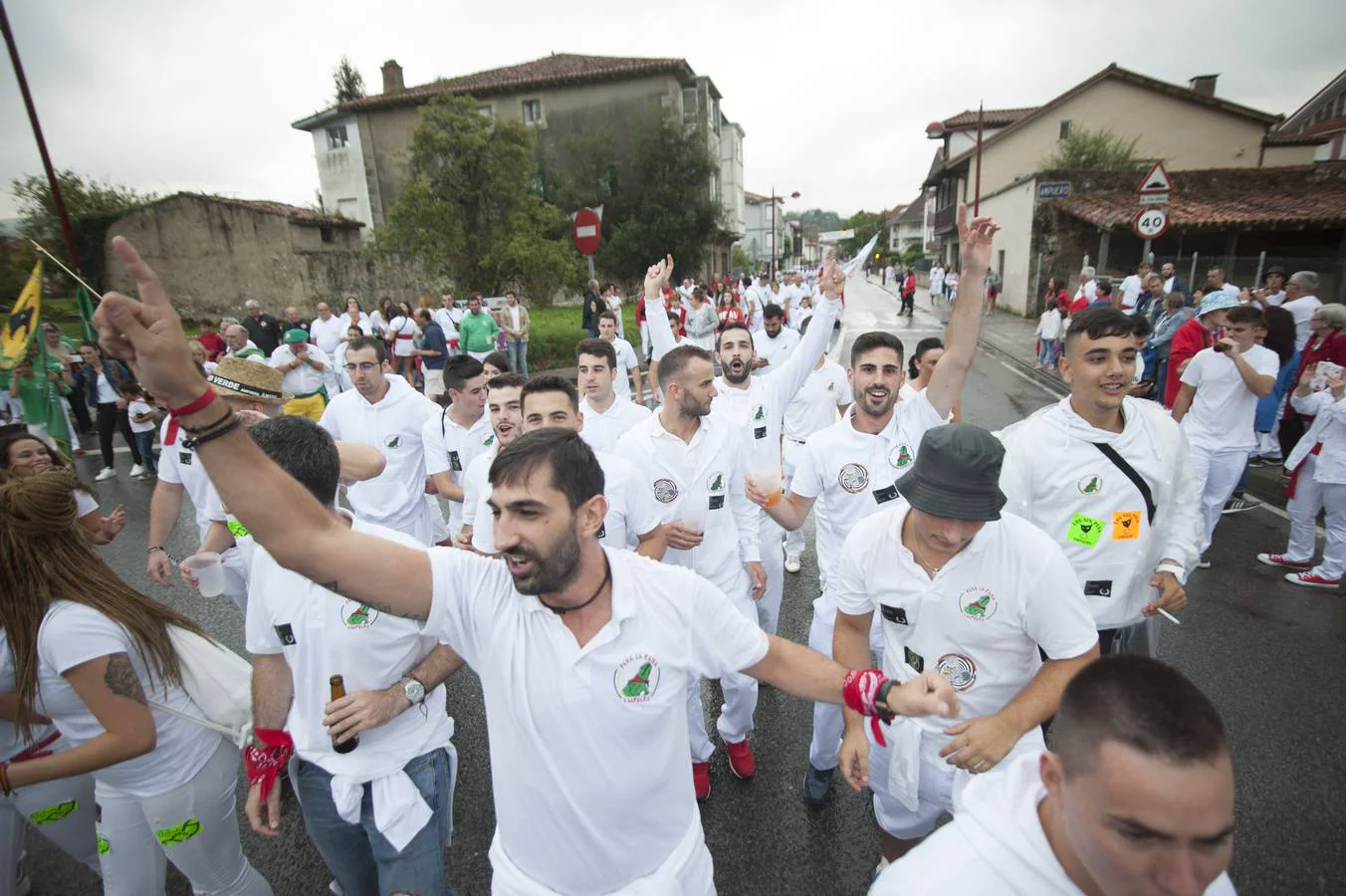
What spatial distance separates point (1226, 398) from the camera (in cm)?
546

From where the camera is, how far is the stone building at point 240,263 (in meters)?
25.5

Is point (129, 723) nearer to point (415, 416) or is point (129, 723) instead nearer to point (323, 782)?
point (323, 782)

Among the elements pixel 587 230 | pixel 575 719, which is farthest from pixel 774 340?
pixel 575 719

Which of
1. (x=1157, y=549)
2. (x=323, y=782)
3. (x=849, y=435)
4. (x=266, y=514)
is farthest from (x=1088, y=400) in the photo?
(x=323, y=782)

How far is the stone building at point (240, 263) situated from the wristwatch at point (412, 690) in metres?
26.0

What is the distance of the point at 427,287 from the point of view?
25875 millimetres

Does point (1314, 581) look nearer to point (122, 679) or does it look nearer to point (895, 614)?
point (895, 614)

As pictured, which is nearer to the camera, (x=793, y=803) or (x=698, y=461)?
(x=793, y=803)

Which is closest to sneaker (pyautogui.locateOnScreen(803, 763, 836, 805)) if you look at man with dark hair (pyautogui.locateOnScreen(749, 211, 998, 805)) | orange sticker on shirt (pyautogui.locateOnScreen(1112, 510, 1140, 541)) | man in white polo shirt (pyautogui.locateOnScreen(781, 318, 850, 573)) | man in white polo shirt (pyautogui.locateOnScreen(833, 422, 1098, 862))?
man with dark hair (pyautogui.locateOnScreen(749, 211, 998, 805))

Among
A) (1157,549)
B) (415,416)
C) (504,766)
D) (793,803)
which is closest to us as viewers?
(504,766)

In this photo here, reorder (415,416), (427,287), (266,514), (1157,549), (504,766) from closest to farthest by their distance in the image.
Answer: (266,514), (504,766), (1157,549), (415,416), (427,287)

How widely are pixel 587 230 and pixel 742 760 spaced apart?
32.7 ft

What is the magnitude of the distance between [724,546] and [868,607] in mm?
1400

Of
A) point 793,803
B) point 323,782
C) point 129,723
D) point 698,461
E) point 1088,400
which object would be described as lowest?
point 793,803
